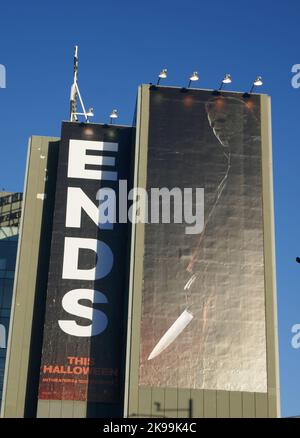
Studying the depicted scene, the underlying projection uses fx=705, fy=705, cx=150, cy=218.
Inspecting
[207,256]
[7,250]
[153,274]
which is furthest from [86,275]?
[7,250]

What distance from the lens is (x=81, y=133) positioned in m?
53.7

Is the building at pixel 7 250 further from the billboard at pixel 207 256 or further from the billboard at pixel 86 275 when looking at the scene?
the billboard at pixel 207 256

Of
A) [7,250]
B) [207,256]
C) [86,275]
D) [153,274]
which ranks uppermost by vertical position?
[7,250]

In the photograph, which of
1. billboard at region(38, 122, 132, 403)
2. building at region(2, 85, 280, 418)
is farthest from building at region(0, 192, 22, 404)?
billboard at region(38, 122, 132, 403)

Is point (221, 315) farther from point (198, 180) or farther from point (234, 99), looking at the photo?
point (234, 99)

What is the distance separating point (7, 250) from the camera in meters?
73.4

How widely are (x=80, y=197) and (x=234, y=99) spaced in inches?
529

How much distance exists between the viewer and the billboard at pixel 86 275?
4703 cm

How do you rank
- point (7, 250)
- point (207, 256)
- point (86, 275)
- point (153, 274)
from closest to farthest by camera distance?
point (153, 274), point (207, 256), point (86, 275), point (7, 250)

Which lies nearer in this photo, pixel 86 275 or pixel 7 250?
pixel 86 275

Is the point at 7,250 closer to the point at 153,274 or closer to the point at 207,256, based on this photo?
the point at 153,274

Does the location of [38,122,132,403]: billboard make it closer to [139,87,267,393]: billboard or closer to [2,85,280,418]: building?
[2,85,280,418]: building

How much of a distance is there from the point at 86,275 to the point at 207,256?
343 inches

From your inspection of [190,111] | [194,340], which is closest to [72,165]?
[190,111]
